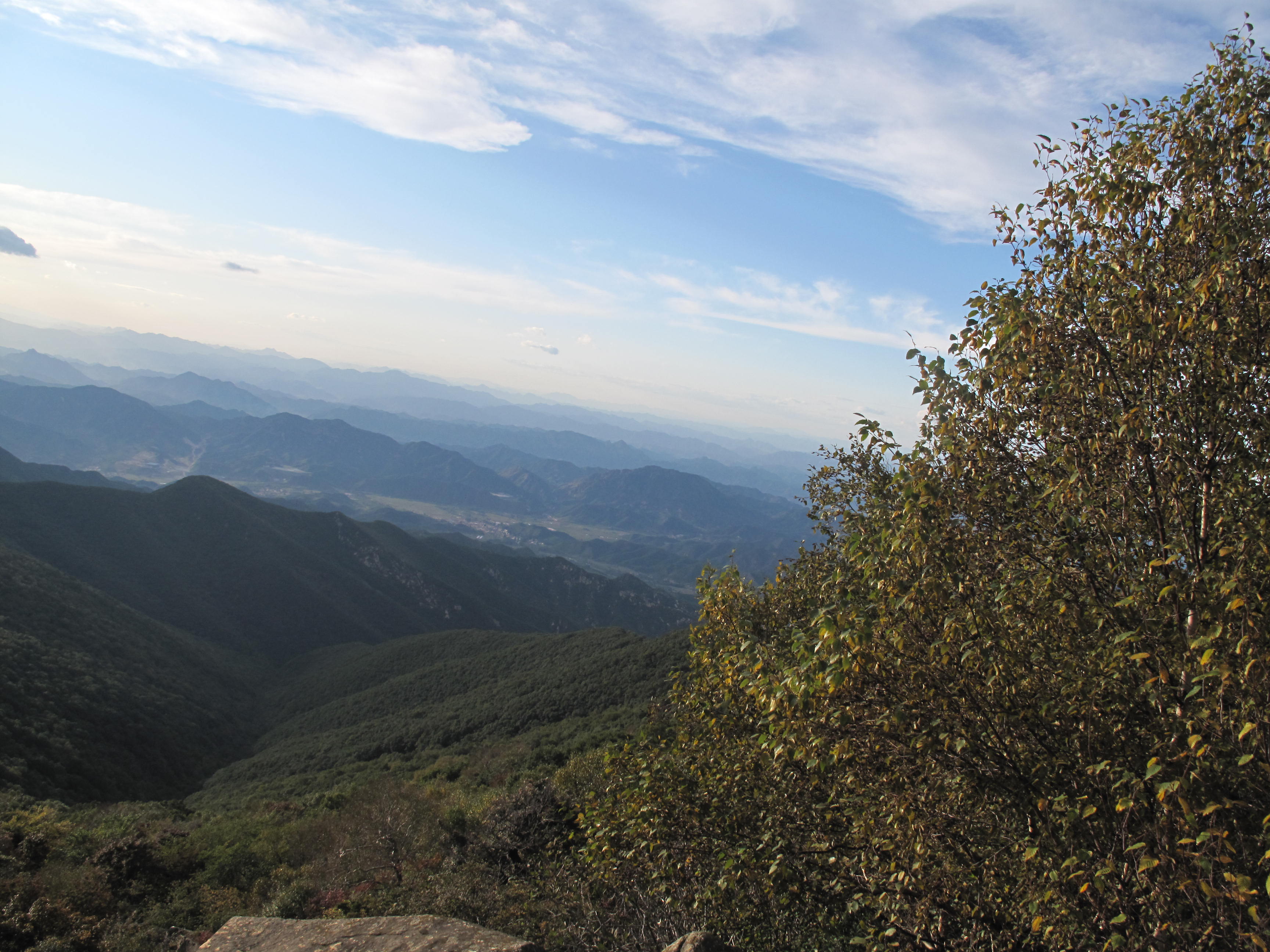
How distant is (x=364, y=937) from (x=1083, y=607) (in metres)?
8.44

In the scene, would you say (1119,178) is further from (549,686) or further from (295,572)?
(295,572)

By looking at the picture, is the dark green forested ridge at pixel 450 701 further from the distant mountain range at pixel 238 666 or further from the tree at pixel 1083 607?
the tree at pixel 1083 607

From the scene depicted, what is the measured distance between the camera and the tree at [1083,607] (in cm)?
428

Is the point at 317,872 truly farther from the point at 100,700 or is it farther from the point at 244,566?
the point at 244,566

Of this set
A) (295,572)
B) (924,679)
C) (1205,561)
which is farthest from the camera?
(295,572)

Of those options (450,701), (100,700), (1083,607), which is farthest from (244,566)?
(1083,607)

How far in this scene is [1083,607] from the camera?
521cm

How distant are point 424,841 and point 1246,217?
25.5 meters

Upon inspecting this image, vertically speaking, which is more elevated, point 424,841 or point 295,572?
point 424,841

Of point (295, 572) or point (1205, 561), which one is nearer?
point (1205, 561)

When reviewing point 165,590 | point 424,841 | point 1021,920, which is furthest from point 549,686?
point 165,590

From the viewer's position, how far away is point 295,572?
454 feet

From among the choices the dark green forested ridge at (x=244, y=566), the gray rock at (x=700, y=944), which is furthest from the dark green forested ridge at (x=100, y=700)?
the gray rock at (x=700, y=944)

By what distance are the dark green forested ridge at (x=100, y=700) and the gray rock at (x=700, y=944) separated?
49853 mm
